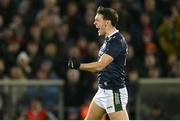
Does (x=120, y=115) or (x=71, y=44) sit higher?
(x=71, y=44)

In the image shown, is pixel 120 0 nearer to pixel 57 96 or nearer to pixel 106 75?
pixel 57 96

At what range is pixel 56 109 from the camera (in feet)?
47.8

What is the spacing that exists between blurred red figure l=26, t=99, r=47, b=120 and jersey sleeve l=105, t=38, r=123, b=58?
4.28 metres

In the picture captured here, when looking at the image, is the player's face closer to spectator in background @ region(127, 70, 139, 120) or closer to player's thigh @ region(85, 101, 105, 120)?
player's thigh @ region(85, 101, 105, 120)

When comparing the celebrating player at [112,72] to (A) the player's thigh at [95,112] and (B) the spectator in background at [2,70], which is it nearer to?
(A) the player's thigh at [95,112]

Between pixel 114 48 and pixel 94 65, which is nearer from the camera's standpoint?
pixel 94 65

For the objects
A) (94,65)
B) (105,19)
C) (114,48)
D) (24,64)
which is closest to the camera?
(94,65)

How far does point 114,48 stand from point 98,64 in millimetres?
334

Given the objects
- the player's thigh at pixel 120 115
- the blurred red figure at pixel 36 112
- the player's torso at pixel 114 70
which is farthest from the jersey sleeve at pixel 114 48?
the blurred red figure at pixel 36 112

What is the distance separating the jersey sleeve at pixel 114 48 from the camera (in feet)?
32.7

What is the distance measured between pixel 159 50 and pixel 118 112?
6.01 meters

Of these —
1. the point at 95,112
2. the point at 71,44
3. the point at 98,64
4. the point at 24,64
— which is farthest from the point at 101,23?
the point at 71,44

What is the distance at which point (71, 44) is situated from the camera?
51.2 feet

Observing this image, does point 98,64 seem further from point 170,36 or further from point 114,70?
point 170,36
